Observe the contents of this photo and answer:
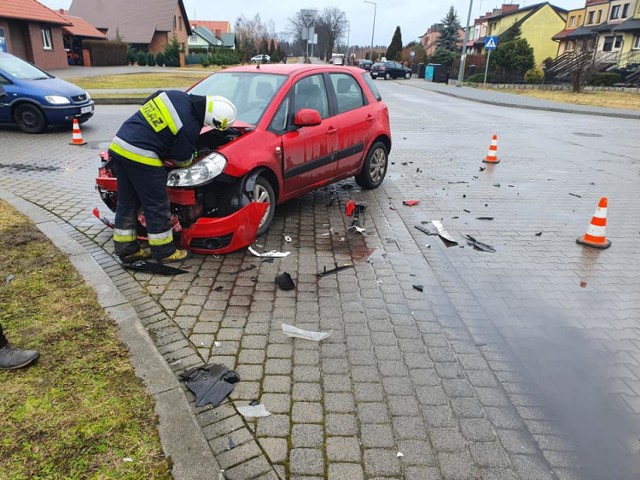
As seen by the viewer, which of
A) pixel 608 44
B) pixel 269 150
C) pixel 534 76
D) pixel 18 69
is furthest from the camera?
pixel 608 44

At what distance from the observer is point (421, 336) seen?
12.7 feet

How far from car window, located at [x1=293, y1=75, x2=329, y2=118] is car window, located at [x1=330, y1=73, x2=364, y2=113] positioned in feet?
0.96

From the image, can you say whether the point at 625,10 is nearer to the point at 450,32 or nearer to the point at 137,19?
the point at 450,32

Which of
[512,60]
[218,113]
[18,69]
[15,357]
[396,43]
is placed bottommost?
[15,357]

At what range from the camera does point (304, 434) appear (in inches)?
111

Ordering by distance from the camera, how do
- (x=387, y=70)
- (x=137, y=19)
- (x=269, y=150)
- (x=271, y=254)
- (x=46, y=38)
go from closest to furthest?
(x=271, y=254), (x=269, y=150), (x=46, y=38), (x=387, y=70), (x=137, y=19)

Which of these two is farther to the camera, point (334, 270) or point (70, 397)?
point (334, 270)

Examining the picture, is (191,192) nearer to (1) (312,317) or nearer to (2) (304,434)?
(1) (312,317)

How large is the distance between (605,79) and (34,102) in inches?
1548

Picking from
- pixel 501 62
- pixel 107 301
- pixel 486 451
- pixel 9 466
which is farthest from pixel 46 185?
pixel 501 62

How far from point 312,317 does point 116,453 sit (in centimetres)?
188

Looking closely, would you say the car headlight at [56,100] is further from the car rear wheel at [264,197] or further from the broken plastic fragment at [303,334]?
the broken plastic fragment at [303,334]

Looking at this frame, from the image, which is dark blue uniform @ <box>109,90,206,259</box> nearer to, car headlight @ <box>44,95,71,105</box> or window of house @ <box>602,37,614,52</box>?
car headlight @ <box>44,95,71,105</box>

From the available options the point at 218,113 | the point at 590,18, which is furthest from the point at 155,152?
the point at 590,18
